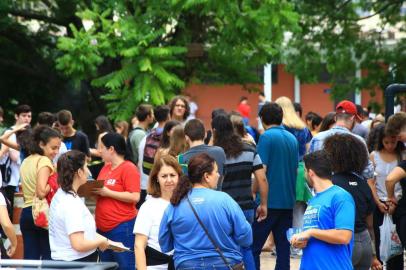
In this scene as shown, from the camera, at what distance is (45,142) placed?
9695 mm

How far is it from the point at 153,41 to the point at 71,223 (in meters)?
10.9

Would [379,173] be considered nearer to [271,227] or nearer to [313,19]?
[271,227]

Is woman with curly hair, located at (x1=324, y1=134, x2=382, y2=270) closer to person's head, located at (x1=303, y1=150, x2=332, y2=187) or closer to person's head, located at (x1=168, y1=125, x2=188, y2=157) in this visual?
person's head, located at (x1=303, y1=150, x2=332, y2=187)

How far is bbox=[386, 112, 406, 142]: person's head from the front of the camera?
9.57 m

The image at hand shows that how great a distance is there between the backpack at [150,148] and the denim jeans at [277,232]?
5.68ft

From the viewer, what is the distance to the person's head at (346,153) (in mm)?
7879

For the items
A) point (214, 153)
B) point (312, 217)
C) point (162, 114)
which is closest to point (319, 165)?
point (312, 217)

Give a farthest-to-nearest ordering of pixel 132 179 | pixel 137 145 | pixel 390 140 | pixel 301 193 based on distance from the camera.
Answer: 1. pixel 137 145
2. pixel 301 193
3. pixel 390 140
4. pixel 132 179

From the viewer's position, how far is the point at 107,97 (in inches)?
724

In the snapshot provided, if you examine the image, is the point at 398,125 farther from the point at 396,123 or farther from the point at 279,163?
the point at 279,163

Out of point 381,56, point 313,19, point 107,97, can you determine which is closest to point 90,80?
point 107,97

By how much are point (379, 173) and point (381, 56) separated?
590 inches

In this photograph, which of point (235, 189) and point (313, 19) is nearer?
point (235, 189)

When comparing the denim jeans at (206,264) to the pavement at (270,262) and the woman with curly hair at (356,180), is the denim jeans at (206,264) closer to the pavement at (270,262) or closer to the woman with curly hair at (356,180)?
the woman with curly hair at (356,180)
